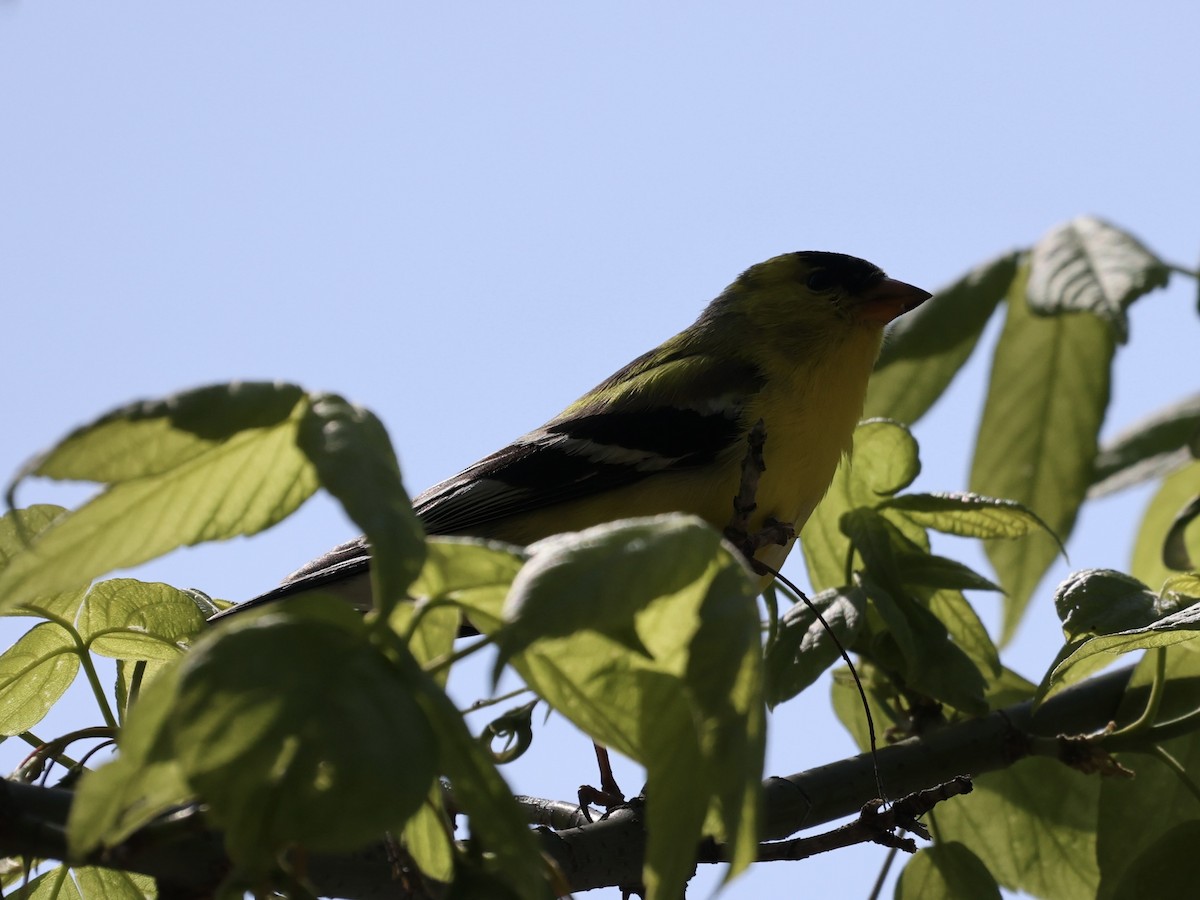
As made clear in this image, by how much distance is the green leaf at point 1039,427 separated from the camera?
112 inches

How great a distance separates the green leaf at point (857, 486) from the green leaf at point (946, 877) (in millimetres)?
607

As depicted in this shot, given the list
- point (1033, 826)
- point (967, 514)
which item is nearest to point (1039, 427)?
point (967, 514)

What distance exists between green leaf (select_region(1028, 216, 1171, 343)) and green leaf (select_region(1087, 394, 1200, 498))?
21.1 inches

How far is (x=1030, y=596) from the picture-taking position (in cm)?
297

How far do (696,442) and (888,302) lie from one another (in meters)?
1.13

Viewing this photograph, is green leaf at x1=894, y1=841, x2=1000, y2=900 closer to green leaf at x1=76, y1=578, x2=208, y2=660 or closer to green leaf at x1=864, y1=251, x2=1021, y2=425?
green leaf at x1=864, y1=251, x2=1021, y2=425

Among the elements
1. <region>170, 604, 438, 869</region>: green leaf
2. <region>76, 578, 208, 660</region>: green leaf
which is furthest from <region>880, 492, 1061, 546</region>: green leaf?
<region>170, 604, 438, 869</region>: green leaf

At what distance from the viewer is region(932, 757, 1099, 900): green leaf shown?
9.32 feet

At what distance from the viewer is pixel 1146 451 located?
3.00 metres

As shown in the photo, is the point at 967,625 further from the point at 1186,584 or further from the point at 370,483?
the point at 370,483

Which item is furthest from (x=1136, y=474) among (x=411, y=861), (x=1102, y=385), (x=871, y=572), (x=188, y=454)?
(x=188, y=454)

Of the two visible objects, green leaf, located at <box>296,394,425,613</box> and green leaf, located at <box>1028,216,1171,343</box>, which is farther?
green leaf, located at <box>1028,216,1171,343</box>

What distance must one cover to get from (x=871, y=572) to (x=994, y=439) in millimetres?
470

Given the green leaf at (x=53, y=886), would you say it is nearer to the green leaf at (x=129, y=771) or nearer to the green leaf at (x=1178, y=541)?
the green leaf at (x=129, y=771)
